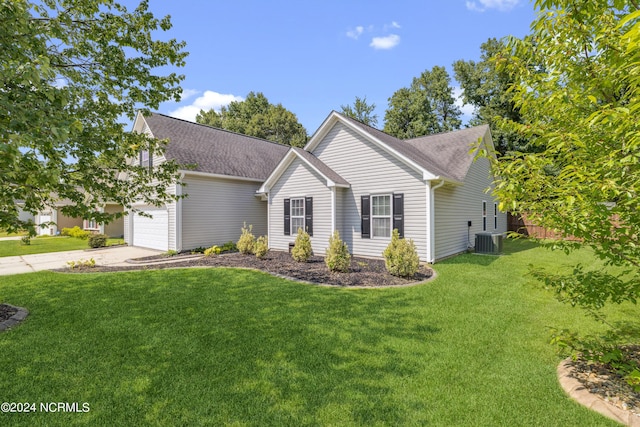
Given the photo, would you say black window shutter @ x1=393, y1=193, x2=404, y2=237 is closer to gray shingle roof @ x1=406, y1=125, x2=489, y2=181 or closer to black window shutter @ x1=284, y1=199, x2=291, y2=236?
gray shingle roof @ x1=406, y1=125, x2=489, y2=181

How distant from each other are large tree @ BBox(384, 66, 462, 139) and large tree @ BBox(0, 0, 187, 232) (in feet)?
101

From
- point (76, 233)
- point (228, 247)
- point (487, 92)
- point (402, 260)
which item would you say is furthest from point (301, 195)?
point (487, 92)

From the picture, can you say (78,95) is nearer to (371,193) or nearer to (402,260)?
(402,260)

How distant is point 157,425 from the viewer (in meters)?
2.64

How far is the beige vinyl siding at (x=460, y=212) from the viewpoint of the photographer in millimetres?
10875

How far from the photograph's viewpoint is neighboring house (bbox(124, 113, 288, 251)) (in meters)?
13.7

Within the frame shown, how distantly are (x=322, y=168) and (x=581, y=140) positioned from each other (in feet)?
32.3

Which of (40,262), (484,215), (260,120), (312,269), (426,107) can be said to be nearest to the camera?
(312,269)

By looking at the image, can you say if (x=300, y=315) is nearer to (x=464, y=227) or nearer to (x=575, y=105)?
(x=575, y=105)

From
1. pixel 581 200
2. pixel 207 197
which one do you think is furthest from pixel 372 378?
pixel 207 197

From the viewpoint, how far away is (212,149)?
647 inches

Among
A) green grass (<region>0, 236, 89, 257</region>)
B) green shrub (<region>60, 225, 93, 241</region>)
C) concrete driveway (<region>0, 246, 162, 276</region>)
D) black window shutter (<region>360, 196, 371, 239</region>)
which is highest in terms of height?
black window shutter (<region>360, 196, 371, 239</region>)

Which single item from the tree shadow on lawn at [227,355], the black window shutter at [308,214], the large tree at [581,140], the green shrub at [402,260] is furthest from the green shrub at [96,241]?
the large tree at [581,140]

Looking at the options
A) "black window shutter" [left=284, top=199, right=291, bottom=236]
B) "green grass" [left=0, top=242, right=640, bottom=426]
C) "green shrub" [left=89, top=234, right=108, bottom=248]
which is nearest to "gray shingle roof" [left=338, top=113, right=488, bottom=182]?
"black window shutter" [left=284, top=199, right=291, bottom=236]
